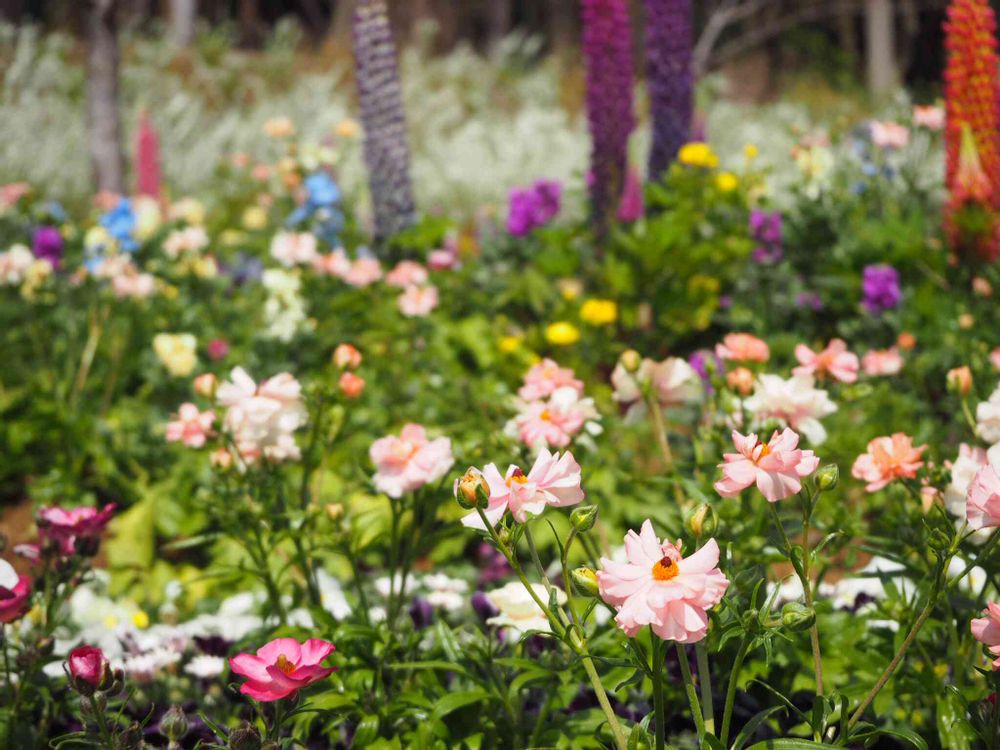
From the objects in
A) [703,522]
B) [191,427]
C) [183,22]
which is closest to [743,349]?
[703,522]

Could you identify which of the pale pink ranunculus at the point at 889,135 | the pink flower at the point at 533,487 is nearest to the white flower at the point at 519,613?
the pink flower at the point at 533,487

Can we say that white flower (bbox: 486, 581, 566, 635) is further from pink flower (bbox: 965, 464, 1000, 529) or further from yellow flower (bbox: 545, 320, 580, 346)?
yellow flower (bbox: 545, 320, 580, 346)

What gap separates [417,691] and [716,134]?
291 inches

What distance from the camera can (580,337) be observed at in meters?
2.79

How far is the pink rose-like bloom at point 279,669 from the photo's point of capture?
3.00ft

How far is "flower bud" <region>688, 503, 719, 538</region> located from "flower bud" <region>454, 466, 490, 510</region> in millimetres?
191

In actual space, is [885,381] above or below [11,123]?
below

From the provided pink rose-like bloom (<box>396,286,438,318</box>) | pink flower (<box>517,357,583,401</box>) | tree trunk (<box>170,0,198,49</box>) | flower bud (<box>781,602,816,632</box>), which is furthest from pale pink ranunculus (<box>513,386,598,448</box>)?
tree trunk (<box>170,0,198,49</box>)

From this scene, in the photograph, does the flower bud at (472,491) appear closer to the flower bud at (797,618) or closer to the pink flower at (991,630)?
the flower bud at (797,618)

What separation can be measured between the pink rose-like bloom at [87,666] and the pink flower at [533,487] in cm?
41

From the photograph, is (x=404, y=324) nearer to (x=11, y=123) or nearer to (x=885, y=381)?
(x=885, y=381)

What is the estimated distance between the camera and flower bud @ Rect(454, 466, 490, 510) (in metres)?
0.89

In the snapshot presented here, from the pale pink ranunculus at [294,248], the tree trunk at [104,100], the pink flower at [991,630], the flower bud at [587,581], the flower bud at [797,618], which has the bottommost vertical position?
the pink flower at [991,630]

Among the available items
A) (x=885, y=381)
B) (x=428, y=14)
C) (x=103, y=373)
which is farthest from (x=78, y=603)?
(x=428, y=14)
